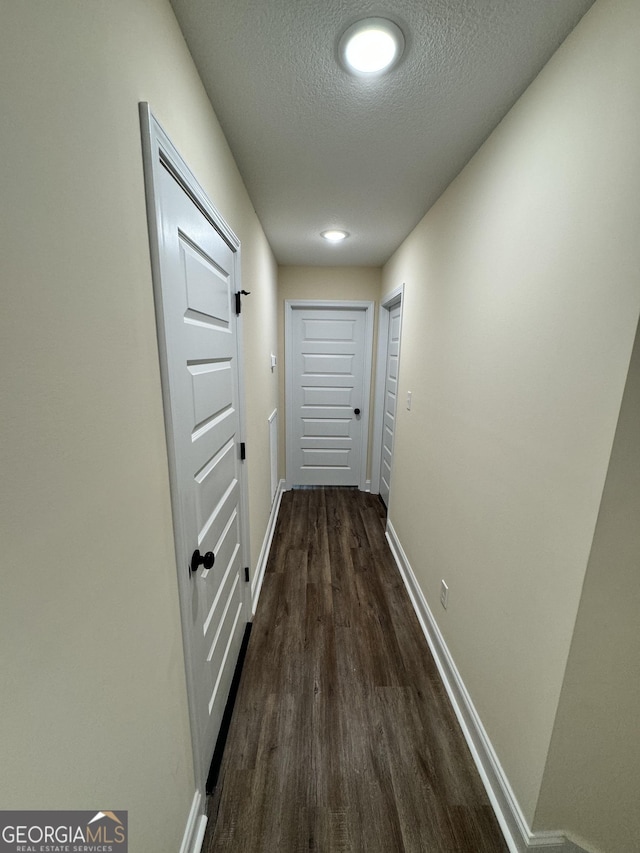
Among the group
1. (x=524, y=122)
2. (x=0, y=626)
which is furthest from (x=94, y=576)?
(x=524, y=122)

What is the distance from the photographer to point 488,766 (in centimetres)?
121

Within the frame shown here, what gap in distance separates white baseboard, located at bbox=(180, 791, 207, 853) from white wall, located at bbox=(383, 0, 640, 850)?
103 centimetres

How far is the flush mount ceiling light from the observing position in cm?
87

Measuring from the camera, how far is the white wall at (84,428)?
1.40 ft

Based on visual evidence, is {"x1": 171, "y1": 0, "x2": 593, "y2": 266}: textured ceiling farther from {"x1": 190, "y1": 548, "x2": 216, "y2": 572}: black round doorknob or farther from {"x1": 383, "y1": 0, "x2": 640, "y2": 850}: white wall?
{"x1": 190, "y1": 548, "x2": 216, "y2": 572}: black round doorknob

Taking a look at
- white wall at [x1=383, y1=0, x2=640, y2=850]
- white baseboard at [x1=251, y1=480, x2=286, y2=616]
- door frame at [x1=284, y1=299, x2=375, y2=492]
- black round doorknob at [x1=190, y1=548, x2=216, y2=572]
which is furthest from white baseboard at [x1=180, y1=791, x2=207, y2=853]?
door frame at [x1=284, y1=299, x2=375, y2=492]

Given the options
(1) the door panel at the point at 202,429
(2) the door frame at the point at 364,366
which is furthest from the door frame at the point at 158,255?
(2) the door frame at the point at 364,366

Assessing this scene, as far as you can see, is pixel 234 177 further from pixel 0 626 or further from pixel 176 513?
pixel 0 626

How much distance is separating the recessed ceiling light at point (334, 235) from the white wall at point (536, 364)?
2.87ft

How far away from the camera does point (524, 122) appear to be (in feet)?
3.58

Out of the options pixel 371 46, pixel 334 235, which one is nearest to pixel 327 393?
pixel 334 235

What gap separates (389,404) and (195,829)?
301 centimetres

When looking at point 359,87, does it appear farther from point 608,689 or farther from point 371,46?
point 608,689

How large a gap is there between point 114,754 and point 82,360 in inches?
30.0
